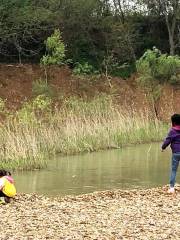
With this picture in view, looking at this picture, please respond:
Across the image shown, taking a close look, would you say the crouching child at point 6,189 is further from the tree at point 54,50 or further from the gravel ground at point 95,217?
the tree at point 54,50

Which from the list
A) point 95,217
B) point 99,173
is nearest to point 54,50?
point 99,173

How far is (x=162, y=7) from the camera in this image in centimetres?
4641

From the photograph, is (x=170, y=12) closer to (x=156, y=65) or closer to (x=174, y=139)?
(x=156, y=65)

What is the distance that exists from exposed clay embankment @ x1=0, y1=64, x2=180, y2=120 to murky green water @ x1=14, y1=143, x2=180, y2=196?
51.7 feet

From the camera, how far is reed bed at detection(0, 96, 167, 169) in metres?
18.4

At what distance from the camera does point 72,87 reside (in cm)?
4166

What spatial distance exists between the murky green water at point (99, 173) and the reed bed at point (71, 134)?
551 millimetres

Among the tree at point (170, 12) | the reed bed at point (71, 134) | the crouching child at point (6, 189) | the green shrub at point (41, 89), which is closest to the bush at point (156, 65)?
the green shrub at point (41, 89)

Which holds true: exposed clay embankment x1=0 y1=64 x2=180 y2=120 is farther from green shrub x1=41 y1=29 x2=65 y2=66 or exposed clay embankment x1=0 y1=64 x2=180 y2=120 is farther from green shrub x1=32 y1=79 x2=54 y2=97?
green shrub x1=41 y1=29 x2=65 y2=66

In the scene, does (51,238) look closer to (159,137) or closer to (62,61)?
(159,137)

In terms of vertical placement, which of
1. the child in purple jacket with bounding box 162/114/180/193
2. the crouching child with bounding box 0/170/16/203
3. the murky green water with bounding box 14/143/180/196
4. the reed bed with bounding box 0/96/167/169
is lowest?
the murky green water with bounding box 14/143/180/196

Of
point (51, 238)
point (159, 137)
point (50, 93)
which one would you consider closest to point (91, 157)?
point (159, 137)

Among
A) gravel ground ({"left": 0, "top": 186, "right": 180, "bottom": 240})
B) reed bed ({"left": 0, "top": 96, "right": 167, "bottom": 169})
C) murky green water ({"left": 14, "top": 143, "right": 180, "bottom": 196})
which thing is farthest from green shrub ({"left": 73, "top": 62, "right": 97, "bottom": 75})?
gravel ground ({"left": 0, "top": 186, "right": 180, "bottom": 240})

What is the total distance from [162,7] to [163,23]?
1906 millimetres
